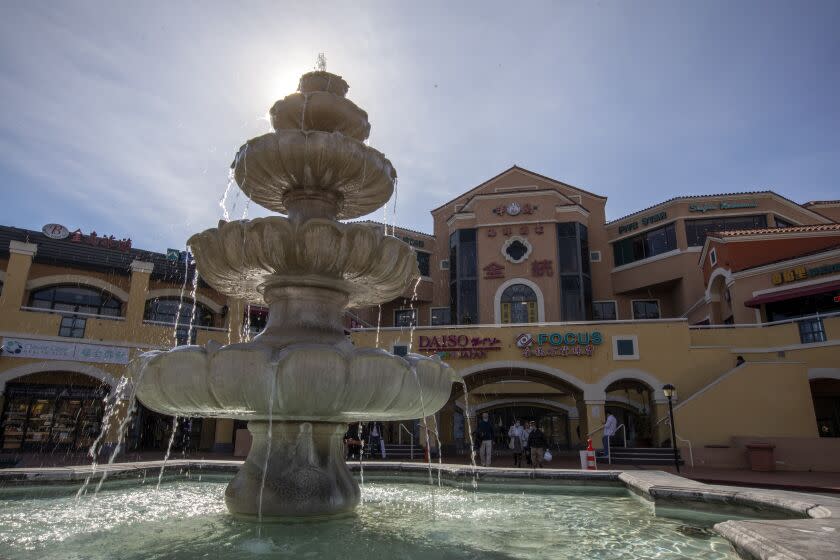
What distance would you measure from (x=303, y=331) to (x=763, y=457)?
14.9 metres

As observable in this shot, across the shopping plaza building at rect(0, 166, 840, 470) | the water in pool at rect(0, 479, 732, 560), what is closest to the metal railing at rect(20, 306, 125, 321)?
the shopping plaza building at rect(0, 166, 840, 470)

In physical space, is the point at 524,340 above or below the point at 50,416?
above

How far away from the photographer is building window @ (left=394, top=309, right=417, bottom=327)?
30013mm

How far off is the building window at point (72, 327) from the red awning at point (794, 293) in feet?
81.1

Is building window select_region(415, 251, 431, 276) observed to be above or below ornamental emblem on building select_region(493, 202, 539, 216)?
below

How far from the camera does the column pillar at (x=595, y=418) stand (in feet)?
62.5

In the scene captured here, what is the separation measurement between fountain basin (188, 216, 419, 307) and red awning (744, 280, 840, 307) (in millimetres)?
18636

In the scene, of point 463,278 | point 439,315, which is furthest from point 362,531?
point 439,315

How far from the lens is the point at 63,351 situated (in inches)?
720

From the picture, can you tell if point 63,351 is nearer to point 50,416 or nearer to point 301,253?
point 50,416

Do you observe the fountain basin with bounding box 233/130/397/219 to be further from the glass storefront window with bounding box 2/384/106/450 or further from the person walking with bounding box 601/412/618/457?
the glass storefront window with bounding box 2/384/106/450

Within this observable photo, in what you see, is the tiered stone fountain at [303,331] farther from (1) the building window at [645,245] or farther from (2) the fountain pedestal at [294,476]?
(1) the building window at [645,245]

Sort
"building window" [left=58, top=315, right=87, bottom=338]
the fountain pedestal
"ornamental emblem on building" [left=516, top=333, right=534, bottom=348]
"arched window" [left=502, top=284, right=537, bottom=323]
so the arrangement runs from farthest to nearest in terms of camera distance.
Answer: "arched window" [left=502, top=284, right=537, bottom=323]
"ornamental emblem on building" [left=516, top=333, right=534, bottom=348]
"building window" [left=58, top=315, right=87, bottom=338]
the fountain pedestal

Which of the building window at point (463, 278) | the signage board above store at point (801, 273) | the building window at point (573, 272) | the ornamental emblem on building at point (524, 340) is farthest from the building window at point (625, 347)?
the building window at point (463, 278)
